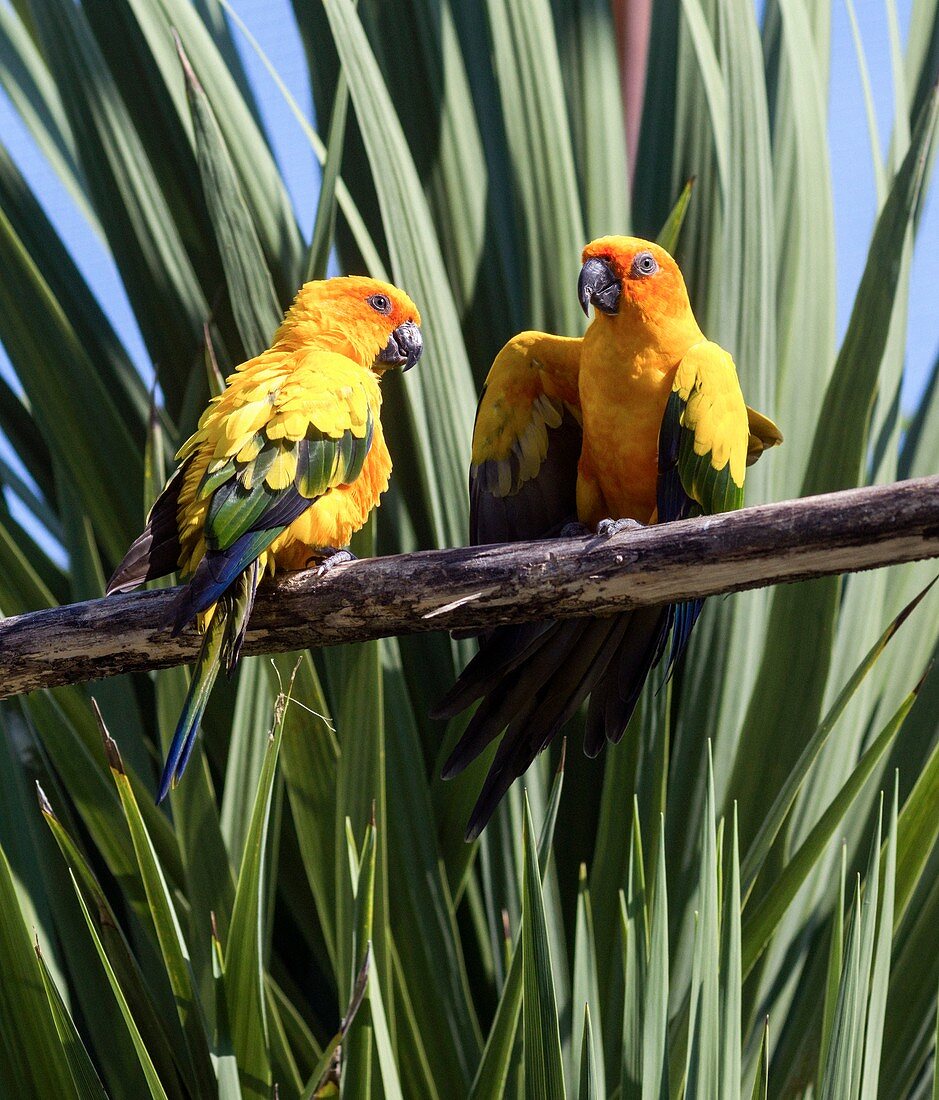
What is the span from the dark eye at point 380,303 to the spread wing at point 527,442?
21 centimetres

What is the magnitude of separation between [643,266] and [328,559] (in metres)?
0.66

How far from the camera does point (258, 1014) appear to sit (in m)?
1.51

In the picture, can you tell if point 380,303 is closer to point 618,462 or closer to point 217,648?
point 618,462

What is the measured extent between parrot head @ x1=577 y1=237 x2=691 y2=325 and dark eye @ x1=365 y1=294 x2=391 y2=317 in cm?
34

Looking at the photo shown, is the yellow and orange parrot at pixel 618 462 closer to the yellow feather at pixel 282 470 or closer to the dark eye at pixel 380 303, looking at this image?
the dark eye at pixel 380 303

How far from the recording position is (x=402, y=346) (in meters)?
1.87

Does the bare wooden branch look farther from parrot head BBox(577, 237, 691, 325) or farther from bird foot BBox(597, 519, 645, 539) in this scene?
parrot head BBox(577, 237, 691, 325)

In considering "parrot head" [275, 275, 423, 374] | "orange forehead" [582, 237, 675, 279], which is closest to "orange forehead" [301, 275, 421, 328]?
"parrot head" [275, 275, 423, 374]

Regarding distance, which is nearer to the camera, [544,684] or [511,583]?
[511,583]

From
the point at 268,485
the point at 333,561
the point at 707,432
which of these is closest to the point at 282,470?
the point at 268,485

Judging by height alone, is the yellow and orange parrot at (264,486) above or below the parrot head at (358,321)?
below

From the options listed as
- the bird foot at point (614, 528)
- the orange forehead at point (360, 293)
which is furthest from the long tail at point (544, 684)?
the orange forehead at point (360, 293)

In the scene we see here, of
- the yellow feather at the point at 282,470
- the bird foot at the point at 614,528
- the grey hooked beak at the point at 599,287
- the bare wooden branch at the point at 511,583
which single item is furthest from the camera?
the grey hooked beak at the point at 599,287

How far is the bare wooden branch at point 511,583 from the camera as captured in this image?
1.18m
